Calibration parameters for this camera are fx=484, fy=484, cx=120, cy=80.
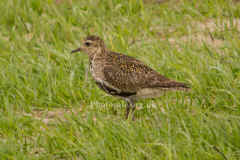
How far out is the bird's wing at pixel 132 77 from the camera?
6391 millimetres

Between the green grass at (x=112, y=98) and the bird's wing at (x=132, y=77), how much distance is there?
28 centimetres

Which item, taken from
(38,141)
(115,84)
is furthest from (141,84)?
(38,141)

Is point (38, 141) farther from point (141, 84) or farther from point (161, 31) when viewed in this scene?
point (161, 31)

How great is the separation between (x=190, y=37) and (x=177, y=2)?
6.79 ft

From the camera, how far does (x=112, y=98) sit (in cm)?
716

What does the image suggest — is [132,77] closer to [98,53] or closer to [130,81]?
[130,81]

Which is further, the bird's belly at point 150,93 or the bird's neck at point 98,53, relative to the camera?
the bird's neck at point 98,53

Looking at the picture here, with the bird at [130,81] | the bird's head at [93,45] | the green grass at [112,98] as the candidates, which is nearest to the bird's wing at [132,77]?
the bird at [130,81]

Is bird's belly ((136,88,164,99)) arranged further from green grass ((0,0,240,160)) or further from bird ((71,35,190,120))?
green grass ((0,0,240,160))

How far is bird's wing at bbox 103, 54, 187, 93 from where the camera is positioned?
6.39 meters

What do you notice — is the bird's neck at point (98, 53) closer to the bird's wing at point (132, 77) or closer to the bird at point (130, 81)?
the bird at point (130, 81)

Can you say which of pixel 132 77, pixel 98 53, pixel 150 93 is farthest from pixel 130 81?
pixel 98 53

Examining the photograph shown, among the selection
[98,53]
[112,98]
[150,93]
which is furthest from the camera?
[112,98]

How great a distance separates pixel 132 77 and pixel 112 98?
0.82 meters
